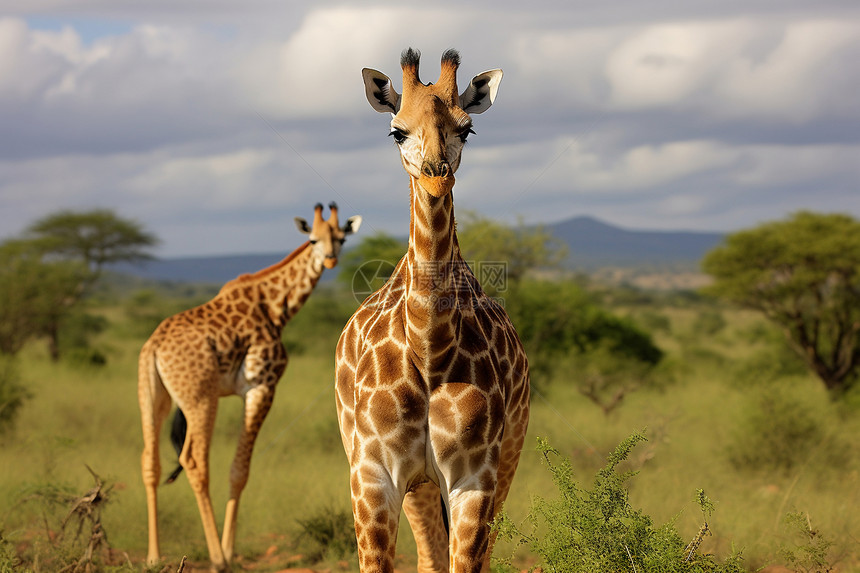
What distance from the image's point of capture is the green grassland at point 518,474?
7.47 m

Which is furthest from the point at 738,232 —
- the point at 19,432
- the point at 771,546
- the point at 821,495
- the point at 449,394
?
the point at 449,394

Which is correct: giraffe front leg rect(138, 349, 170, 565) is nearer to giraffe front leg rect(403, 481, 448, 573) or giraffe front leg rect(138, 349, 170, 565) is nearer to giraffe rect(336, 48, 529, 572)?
giraffe front leg rect(403, 481, 448, 573)

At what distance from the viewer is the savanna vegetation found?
14.6ft

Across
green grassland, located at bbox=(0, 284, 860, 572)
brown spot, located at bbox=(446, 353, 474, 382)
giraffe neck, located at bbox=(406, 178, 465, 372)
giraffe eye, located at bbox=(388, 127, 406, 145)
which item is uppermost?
giraffe eye, located at bbox=(388, 127, 406, 145)

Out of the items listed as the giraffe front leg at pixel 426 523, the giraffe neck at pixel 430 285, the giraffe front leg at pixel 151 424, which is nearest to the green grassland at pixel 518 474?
the giraffe front leg at pixel 151 424

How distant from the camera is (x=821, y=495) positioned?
9.12 meters

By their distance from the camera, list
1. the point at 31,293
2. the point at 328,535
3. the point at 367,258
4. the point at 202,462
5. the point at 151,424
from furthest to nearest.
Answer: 1. the point at 31,293
2. the point at 367,258
3. the point at 328,535
4. the point at 151,424
5. the point at 202,462

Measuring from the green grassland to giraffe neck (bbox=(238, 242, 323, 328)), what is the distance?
79.7 inches

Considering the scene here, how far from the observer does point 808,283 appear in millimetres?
16969

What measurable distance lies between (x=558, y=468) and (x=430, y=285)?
1.33m

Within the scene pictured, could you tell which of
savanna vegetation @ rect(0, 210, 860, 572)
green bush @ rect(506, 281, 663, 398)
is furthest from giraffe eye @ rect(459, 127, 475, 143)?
green bush @ rect(506, 281, 663, 398)

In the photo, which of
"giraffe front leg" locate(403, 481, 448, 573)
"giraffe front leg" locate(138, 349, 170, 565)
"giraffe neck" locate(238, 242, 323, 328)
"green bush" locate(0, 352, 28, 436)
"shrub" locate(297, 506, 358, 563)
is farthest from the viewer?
"green bush" locate(0, 352, 28, 436)

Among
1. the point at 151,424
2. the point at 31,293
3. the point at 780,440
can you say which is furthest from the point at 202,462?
the point at 31,293

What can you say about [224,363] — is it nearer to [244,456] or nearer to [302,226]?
[244,456]
